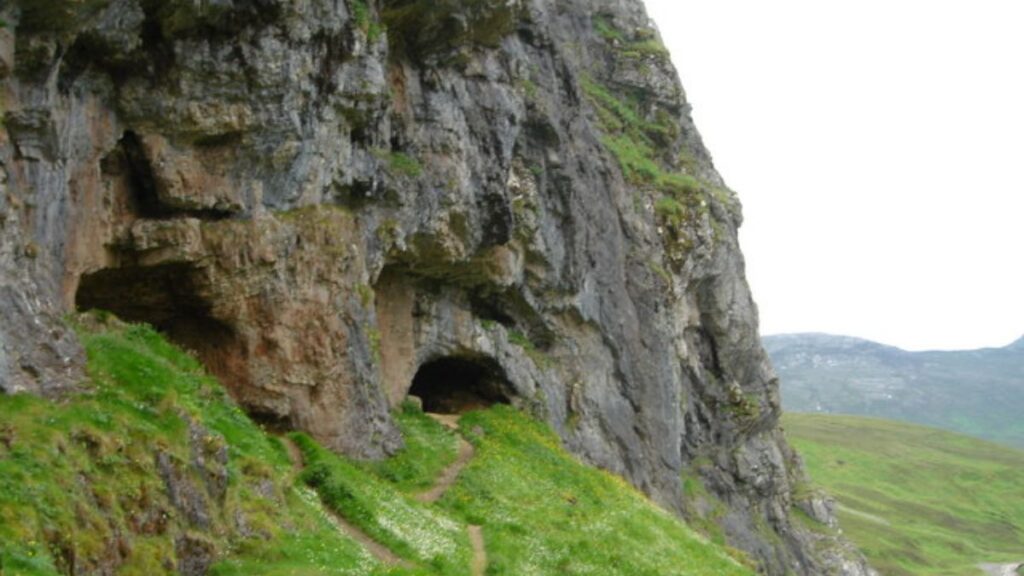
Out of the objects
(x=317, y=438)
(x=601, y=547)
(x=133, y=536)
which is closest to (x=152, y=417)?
(x=133, y=536)

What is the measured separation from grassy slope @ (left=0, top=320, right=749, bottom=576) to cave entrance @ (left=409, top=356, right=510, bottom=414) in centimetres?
619

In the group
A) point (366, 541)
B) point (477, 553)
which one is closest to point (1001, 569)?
point (477, 553)

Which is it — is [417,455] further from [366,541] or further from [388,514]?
[366,541]

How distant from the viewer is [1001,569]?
172625 mm

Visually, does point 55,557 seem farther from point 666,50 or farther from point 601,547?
point 666,50

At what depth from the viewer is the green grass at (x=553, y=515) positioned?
29406mm

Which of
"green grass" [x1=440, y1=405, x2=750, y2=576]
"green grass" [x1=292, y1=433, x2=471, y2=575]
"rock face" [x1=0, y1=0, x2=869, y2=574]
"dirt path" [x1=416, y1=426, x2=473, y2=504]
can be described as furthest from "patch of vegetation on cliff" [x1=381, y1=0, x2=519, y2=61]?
"green grass" [x1=292, y1=433, x2=471, y2=575]

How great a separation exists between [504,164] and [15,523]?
109 ft

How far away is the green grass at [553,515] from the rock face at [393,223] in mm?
3972

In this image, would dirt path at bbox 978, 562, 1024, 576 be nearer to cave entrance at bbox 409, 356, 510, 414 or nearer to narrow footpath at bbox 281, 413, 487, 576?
cave entrance at bbox 409, 356, 510, 414

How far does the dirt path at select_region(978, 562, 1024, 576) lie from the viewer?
550 ft

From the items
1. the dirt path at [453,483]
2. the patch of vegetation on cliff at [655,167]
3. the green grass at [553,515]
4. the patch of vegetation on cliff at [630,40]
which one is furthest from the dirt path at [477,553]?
the patch of vegetation on cliff at [630,40]

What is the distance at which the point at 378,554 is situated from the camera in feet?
79.7

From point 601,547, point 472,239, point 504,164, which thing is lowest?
point 601,547
